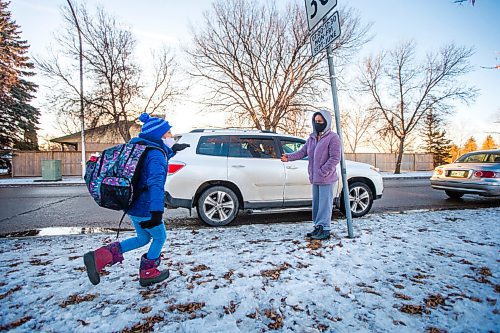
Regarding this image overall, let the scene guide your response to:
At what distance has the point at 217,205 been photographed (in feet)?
16.0

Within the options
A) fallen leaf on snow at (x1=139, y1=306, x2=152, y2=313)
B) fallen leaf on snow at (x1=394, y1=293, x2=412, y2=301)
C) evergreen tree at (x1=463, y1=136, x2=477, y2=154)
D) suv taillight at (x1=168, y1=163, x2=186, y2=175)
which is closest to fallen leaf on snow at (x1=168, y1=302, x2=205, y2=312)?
fallen leaf on snow at (x1=139, y1=306, x2=152, y2=313)

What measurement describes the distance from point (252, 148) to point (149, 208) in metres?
3.11

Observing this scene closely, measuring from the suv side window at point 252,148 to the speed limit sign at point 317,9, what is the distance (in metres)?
2.22

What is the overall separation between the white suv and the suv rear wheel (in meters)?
0.02

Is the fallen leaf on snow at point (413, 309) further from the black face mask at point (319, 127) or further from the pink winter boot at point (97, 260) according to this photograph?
the pink winter boot at point (97, 260)

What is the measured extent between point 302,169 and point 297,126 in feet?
52.3

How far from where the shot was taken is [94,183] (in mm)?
2291

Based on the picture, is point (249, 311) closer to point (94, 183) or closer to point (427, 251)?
point (94, 183)

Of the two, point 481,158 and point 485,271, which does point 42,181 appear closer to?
point 485,271

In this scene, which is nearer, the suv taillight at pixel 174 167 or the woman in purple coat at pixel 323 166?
the woman in purple coat at pixel 323 166

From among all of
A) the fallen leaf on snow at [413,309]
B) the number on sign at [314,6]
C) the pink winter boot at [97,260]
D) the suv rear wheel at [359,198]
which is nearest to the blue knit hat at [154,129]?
the pink winter boot at [97,260]

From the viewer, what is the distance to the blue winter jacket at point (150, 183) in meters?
2.28

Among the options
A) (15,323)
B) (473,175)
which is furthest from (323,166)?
(473,175)

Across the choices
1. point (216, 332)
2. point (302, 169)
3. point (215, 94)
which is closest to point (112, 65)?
point (215, 94)
